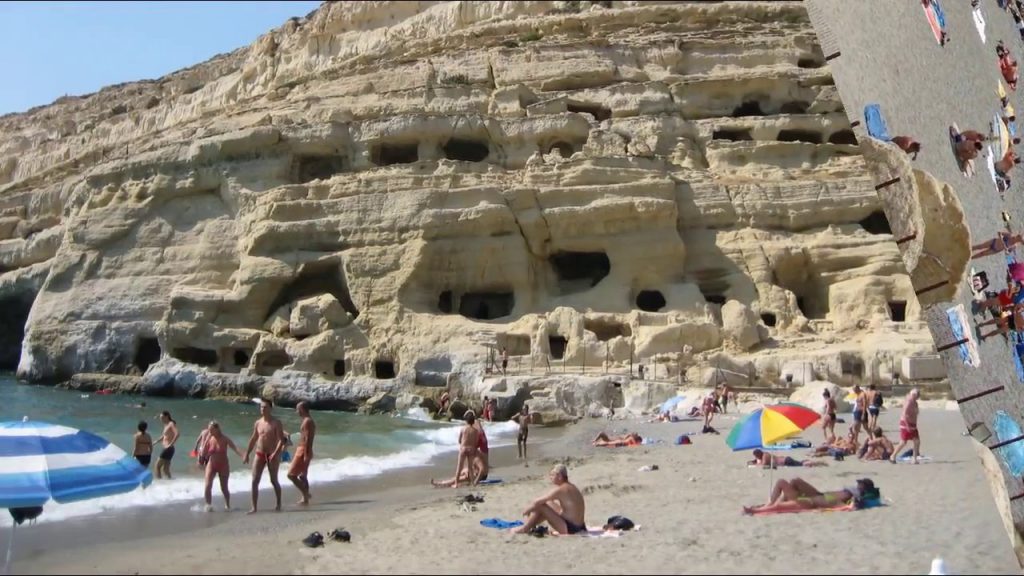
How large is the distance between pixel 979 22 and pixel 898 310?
792 inches

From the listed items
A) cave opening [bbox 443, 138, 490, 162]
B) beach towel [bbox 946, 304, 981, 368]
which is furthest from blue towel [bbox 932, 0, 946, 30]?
cave opening [bbox 443, 138, 490, 162]

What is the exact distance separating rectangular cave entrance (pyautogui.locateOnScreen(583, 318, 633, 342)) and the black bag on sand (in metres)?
15.7

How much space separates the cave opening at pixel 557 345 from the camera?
24.0 m

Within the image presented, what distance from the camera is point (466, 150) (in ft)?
96.9

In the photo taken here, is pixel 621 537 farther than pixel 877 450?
No

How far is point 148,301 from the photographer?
2677 centimetres

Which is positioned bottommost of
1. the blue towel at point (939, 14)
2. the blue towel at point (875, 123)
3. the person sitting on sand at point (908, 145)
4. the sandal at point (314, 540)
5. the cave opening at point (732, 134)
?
the sandal at point (314, 540)

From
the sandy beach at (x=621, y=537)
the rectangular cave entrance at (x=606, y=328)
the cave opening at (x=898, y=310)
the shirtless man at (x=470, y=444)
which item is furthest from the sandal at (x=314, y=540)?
the cave opening at (x=898, y=310)

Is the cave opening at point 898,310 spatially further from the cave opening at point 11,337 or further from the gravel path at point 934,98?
the cave opening at point 11,337

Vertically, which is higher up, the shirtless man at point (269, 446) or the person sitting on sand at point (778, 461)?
the shirtless man at point (269, 446)

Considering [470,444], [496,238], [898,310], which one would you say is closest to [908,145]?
[470,444]

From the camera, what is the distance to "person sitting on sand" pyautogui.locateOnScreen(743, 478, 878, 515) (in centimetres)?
814

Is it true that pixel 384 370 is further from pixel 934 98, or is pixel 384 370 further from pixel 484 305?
pixel 934 98

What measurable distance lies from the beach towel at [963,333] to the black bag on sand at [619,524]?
3.87m
